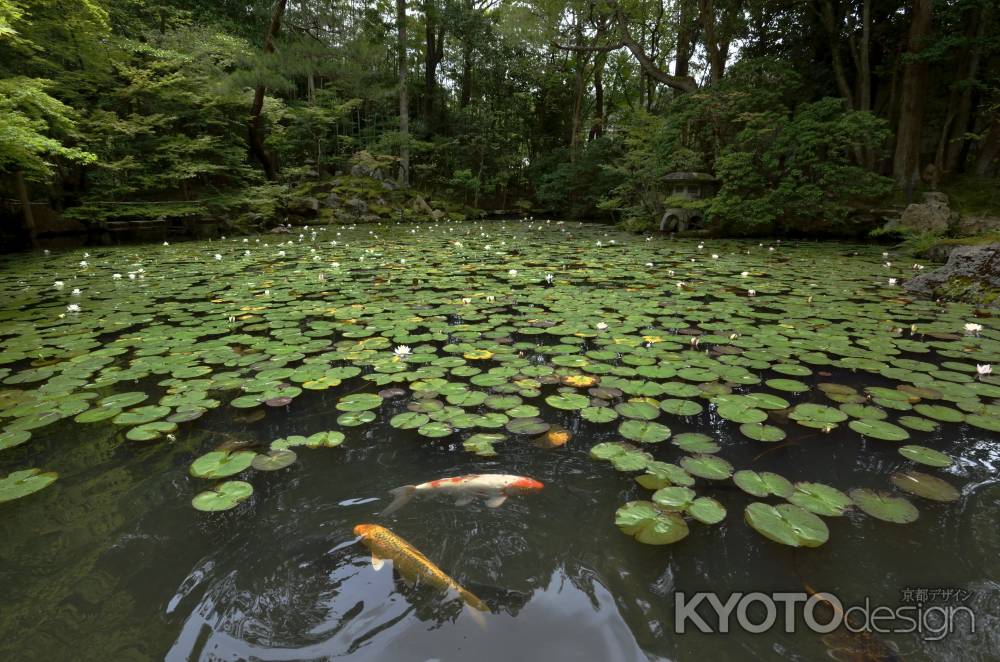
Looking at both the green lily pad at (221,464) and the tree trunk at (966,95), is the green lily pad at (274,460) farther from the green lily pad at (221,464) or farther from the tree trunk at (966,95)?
the tree trunk at (966,95)

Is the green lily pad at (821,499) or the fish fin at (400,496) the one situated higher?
the fish fin at (400,496)

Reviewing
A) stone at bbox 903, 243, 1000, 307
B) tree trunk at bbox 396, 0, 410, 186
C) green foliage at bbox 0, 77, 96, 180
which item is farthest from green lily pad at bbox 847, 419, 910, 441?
tree trunk at bbox 396, 0, 410, 186

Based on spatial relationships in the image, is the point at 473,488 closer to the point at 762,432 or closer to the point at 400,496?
the point at 400,496

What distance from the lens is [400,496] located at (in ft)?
4.42

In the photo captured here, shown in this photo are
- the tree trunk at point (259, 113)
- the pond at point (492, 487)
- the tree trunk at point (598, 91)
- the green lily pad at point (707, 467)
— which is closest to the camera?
the pond at point (492, 487)

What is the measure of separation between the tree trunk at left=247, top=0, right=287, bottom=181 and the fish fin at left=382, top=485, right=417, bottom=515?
10.6 metres

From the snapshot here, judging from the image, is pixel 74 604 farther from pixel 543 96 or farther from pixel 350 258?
pixel 543 96

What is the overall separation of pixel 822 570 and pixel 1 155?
25.3 ft

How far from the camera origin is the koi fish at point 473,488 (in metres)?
1.32

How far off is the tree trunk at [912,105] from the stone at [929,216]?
38.0 inches

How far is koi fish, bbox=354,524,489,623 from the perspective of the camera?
103cm

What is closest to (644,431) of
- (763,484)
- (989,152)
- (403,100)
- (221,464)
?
(763,484)

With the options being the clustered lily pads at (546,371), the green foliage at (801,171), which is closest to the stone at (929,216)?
the green foliage at (801,171)

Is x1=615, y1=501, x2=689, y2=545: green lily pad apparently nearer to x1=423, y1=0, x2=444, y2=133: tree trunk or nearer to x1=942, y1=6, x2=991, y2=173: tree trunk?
x1=942, y1=6, x2=991, y2=173: tree trunk
